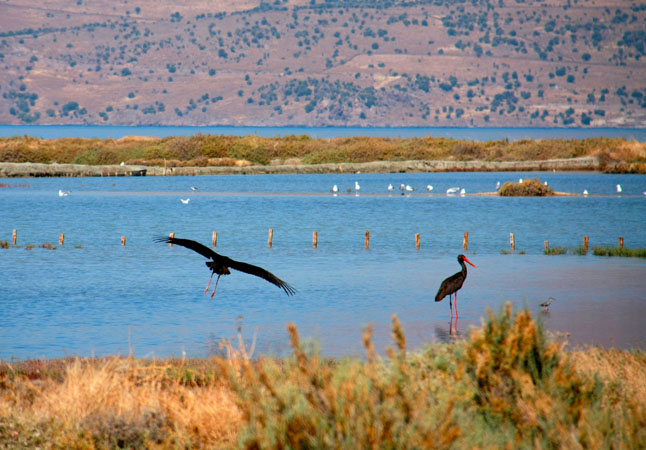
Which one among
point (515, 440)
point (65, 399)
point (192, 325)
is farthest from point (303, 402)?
point (192, 325)

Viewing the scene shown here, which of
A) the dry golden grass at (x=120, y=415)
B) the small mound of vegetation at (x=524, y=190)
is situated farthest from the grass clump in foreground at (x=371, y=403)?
the small mound of vegetation at (x=524, y=190)

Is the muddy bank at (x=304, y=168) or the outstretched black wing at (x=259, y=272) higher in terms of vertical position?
the muddy bank at (x=304, y=168)

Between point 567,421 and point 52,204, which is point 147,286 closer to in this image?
point 567,421

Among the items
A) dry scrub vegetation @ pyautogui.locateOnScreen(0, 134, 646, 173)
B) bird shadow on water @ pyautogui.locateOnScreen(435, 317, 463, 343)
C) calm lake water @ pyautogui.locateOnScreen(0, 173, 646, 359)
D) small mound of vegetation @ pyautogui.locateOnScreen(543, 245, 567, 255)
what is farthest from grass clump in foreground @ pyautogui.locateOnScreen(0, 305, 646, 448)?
dry scrub vegetation @ pyautogui.locateOnScreen(0, 134, 646, 173)

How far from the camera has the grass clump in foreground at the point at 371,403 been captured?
22.7ft

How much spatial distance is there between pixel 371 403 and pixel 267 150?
86.7 m

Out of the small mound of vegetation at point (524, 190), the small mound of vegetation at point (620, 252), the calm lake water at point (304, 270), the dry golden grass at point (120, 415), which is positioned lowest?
the calm lake water at point (304, 270)

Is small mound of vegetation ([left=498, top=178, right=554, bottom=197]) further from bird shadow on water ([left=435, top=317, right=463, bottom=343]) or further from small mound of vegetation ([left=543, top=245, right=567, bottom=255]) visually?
bird shadow on water ([left=435, top=317, right=463, bottom=343])

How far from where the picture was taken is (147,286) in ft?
84.1

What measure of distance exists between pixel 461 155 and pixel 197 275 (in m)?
65.9

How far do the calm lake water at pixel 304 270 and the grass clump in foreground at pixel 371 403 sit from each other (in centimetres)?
144

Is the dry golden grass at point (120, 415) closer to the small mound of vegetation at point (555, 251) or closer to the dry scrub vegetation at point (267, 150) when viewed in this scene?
the small mound of vegetation at point (555, 251)

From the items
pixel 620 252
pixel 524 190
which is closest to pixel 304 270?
pixel 620 252

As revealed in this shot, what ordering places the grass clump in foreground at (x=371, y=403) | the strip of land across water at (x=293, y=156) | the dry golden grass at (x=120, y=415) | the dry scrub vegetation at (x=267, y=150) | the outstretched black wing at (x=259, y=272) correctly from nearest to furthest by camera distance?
the grass clump in foreground at (x=371, y=403), the dry golden grass at (x=120, y=415), the outstretched black wing at (x=259, y=272), the strip of land across water at (x=293, y=156), the dry scrub vegetation at (x=267, y=150)
